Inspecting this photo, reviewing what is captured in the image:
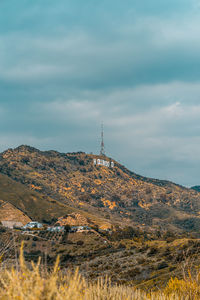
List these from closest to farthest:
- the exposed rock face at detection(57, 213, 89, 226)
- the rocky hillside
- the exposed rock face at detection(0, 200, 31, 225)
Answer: the exposed rock face at detection(0, 200, 31, 225) < the exposed rock face at detection(57, 213, 89, 226) < the rocky hillside

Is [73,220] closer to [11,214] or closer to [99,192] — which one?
[11,214]

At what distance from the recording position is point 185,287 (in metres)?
11.0

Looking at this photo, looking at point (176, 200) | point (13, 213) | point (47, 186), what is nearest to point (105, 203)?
point (47, 186)

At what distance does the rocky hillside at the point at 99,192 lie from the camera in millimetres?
140875

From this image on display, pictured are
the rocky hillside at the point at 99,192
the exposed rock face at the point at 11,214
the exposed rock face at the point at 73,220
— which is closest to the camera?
the exposed rock face at the point at 11,214

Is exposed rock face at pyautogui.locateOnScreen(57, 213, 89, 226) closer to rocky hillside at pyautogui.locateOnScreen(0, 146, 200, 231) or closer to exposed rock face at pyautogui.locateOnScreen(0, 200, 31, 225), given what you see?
exposed rock face at pyautogui.locateOnScreen(0, 200, 31, 225)

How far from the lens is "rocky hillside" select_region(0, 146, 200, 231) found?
462 feet

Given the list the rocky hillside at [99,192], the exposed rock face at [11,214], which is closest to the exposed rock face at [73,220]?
the exposed rock face at [11,214]

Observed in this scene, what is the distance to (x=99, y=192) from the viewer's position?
169750mm

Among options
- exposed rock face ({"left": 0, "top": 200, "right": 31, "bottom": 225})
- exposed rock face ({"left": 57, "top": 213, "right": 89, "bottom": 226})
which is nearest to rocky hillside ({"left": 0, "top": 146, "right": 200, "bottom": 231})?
exposed rock face ({"left": 57, "top": 213, "right": 89, "bottom": 226})

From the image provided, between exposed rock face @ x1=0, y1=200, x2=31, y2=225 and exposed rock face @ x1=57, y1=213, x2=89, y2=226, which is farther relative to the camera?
exposed rock face @ x1=57, y1=213, x2=89, y2=226

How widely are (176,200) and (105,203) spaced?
40435 millimetres

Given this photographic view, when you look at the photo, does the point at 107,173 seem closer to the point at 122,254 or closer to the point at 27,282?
the point at 122,254

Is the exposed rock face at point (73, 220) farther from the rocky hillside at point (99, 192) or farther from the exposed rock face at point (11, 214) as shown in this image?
the rocky hillside at point (99, 192)
